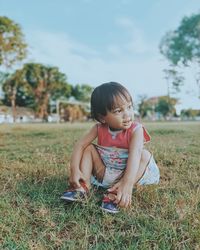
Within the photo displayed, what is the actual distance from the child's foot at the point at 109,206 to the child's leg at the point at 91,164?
0.29 metres

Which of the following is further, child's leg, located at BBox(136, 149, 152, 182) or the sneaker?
child's leg, located at BBox(136, 149, 152, 182)

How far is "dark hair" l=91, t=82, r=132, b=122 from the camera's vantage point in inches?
76.9

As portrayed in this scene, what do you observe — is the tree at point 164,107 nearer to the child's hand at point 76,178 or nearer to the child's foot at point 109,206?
the child's hand at point 76,178

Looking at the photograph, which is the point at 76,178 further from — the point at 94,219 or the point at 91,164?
the point at 94,219

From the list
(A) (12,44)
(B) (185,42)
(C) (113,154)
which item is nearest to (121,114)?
(C) (113,154)

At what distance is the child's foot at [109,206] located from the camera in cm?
174

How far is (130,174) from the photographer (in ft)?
6.23

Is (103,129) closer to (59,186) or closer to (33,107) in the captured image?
(59,186)

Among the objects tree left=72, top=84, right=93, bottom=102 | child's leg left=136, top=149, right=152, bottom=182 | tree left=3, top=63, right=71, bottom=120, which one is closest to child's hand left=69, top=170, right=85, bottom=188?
child's leg left=136, top=149, right=152, bottom=182

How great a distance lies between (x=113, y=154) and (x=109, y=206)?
45 centimetres

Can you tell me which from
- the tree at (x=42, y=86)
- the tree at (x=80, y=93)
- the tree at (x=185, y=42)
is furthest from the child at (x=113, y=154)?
the tree at (x=80, y=93)

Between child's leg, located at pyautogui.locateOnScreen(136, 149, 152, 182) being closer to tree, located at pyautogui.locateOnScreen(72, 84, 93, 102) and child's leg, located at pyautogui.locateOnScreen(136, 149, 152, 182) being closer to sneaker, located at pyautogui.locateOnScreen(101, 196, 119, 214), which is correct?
sneaker, located at pyautogui.locateOnScreen(101, 196, 119, 214)

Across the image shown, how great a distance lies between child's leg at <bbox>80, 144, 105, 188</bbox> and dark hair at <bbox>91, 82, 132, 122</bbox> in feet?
0.90

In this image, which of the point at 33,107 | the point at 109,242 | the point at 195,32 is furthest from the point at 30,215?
the point at 33,107
